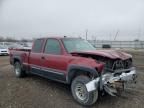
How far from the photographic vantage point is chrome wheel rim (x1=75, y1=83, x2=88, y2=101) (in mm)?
5098

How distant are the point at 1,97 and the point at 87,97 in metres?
2.70

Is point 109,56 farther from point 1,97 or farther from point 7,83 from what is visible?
point 7,83

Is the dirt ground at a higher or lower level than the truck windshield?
lower

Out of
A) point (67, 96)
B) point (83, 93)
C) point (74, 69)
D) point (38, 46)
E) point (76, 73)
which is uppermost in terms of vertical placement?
point (38, 46)

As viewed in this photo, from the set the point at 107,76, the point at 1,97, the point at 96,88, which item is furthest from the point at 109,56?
the point at 1,97

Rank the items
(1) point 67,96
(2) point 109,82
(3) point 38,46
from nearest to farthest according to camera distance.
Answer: (2) point 109,82 < (1) point 67,96 < (3) point 38,46

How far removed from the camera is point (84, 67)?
4957 mm

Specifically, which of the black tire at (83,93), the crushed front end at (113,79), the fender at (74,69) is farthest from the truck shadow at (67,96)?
the fender at (74,69)

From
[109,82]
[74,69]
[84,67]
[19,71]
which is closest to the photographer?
[109,82]

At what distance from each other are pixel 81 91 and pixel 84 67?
0.75 m

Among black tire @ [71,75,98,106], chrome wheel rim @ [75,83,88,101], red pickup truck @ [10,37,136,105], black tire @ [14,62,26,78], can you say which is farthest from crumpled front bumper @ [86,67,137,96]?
black tire @ [14,62,26,78]

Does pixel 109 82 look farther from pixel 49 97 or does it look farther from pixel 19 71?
pixel 19 71

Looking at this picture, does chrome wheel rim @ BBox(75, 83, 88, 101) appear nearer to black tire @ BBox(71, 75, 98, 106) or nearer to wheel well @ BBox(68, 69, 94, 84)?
black tire @ BBox(71, 75, 98, 106)

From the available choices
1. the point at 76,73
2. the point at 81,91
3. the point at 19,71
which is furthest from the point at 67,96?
the point at 19,71
